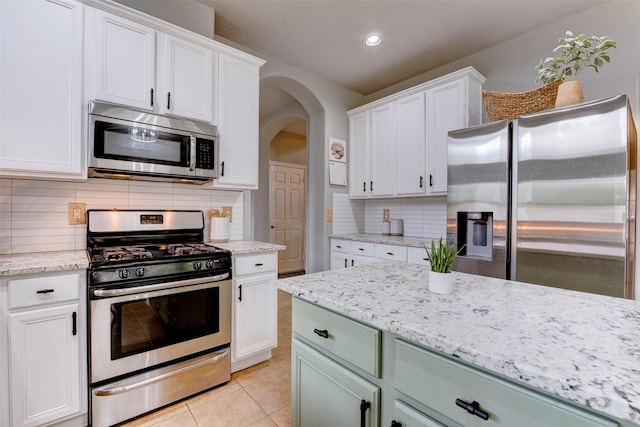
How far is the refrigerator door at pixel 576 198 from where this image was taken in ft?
5.43

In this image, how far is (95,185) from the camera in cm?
202

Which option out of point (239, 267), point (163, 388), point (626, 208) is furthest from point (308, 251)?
point (626, 208)

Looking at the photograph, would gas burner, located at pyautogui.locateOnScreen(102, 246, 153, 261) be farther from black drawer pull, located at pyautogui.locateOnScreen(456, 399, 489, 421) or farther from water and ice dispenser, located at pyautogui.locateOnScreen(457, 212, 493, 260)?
water and ice dispenser, located at pyautogui.locateOnScreen(457, 212, 493, 260)

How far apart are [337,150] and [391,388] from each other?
3.09m

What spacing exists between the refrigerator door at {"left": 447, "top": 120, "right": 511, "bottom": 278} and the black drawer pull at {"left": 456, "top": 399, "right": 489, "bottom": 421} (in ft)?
4.64

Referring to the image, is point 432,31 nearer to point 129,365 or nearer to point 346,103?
point 346,103

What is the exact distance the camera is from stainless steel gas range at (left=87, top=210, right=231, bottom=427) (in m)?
1.58

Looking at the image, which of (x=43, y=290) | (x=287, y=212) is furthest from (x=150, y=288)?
(x=287, y=212)

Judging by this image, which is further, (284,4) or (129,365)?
(284,4)

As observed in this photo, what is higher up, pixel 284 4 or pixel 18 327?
pixel 284 4

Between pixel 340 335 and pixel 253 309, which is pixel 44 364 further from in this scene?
pixel 340 335

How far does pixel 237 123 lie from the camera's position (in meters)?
2.42

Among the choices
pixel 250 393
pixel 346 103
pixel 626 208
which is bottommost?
pixel 250 393

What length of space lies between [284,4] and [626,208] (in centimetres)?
260
